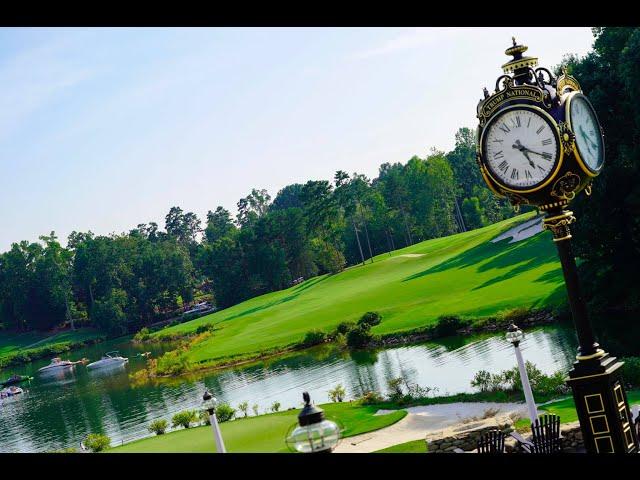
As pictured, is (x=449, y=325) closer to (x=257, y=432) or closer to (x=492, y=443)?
(x=257, y=432)

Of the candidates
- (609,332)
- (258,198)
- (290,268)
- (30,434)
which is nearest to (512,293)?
(609,332)

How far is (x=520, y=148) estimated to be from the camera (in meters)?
8.10

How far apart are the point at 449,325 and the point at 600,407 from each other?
32.7 metres

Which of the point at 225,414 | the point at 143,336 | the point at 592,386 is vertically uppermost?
the point at 592,386

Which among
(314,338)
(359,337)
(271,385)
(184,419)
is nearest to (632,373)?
(184,419)

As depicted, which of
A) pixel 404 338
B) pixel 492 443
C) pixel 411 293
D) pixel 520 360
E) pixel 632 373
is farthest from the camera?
pixel 411 293

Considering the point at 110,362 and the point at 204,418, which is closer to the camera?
the point at 204,418

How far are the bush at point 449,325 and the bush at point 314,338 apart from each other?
10269 millimetres

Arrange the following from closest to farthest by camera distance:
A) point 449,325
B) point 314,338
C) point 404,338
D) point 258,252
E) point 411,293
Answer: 1. point 449,325
2. point 404,338
3. point 314,338
4. point 411,293
5. point 258,252

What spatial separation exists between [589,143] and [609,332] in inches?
951

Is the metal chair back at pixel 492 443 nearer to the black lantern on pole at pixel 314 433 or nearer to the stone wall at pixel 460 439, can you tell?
the stone wall at pixel 460 439

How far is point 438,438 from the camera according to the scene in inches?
615

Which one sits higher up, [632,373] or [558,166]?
[558,166]
